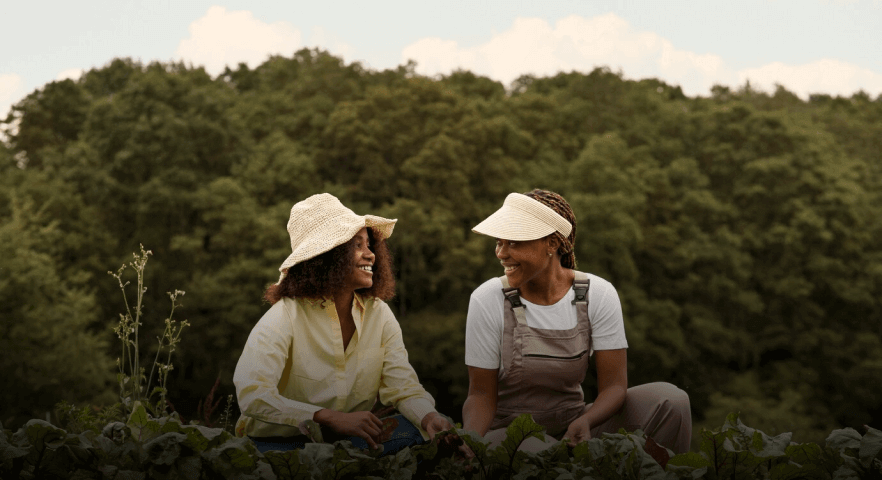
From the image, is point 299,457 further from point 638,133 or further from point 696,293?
point 638,133

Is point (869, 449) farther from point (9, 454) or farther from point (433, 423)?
point (9, 454)

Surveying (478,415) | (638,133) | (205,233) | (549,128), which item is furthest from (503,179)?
(478,415)

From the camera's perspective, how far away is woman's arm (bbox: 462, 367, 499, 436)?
3.75 metres

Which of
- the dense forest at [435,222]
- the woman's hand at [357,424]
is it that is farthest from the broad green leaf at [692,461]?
the dense forest at [435,222]

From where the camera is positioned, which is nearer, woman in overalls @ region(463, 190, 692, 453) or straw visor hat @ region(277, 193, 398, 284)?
straw visor hat @ region(277, 193, 398, 284)

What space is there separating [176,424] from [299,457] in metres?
0.40

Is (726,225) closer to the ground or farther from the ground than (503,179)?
closer to the ground

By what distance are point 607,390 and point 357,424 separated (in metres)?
1.24

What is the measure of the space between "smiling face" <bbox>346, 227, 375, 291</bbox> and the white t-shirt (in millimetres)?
499

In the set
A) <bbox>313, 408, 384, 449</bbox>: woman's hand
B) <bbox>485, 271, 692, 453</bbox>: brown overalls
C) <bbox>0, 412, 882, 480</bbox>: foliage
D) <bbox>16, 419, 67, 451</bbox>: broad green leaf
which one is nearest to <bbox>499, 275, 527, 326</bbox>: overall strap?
<bbox>485, 271, 692, 453</bbox>: brown overalls

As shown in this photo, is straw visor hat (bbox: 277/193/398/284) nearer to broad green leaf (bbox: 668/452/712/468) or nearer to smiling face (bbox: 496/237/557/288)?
smiling face (bbox: 496/237/557/288)

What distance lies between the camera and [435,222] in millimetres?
26156

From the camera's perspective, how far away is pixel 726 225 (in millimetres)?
29844

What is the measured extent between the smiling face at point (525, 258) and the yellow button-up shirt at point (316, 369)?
588mm
